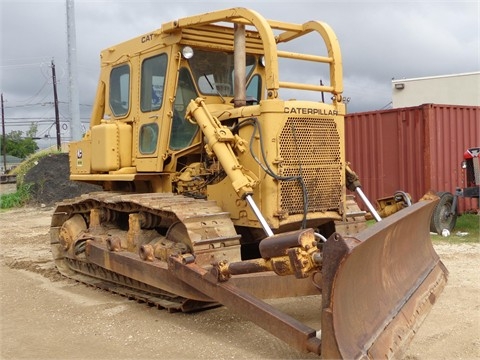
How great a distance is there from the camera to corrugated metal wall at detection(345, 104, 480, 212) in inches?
468

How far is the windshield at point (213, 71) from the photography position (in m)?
6.52

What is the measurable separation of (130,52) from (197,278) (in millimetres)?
3535

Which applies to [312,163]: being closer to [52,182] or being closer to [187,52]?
[187,52]

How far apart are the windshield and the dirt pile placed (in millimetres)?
13871

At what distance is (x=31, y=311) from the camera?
5992 mm

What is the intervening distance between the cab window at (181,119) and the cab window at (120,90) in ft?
3.15

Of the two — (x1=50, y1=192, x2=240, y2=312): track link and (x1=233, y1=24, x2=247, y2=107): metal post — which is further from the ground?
(x1=233, y1=24, x2=247, y2=107): metal post

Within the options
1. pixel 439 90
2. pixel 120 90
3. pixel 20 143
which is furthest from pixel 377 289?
pixel 20 143

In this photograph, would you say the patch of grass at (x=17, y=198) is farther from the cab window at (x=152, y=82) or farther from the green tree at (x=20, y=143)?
the green tree at (x=20, y=143)

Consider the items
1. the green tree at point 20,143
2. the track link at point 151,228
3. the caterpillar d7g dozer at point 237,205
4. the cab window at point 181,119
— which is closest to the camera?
the caterpillar d7g dozer at point 237,205

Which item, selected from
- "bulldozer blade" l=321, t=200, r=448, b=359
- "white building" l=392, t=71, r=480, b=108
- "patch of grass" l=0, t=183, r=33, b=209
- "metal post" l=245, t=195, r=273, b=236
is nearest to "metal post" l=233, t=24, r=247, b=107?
"metal post" l=245, t=195, r=273, b=236

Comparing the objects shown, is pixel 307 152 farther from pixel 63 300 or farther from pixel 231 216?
pixel 63 300

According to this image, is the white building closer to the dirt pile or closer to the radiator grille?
the dirt pile

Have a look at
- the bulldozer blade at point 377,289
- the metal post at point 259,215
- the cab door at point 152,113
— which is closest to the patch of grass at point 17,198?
the cab door at point 152,113
